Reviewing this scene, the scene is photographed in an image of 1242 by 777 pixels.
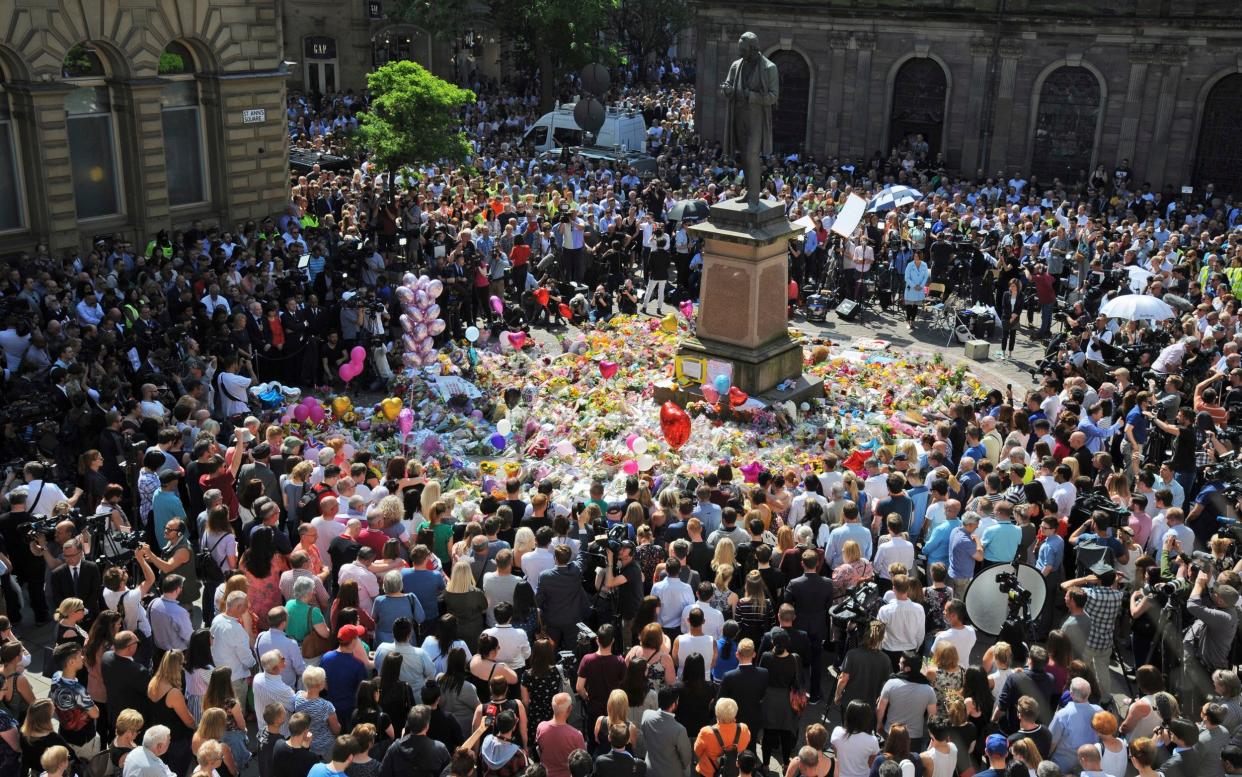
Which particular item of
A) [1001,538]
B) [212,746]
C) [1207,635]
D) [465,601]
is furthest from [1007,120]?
[212,746]

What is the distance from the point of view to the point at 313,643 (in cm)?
971

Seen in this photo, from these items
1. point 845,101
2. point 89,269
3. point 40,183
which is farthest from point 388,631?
point 845,101

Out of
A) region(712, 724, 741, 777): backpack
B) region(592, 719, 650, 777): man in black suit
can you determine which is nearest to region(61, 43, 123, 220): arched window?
region(592, 719, 650, 777): man in black suit

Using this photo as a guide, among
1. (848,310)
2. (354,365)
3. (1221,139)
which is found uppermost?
(1221,139)

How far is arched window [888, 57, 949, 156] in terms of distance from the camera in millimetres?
38625

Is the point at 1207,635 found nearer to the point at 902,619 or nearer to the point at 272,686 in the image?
the point at 902,619

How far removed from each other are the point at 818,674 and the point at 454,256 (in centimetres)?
1305

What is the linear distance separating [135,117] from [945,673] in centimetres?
1983

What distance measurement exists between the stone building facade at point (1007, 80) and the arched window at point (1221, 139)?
3cm

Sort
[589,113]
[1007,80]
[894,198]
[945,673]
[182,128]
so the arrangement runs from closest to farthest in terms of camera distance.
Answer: [945,673] → [182,128] → [894,198] → [1007,80] → [589,113]

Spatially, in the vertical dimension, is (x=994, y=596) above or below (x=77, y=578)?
below

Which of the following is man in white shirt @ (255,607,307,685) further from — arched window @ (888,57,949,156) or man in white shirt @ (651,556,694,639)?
arched window @ (888,57,949,156)

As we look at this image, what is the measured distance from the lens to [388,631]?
32.6ft

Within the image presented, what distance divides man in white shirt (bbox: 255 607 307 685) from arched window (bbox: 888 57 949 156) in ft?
107
